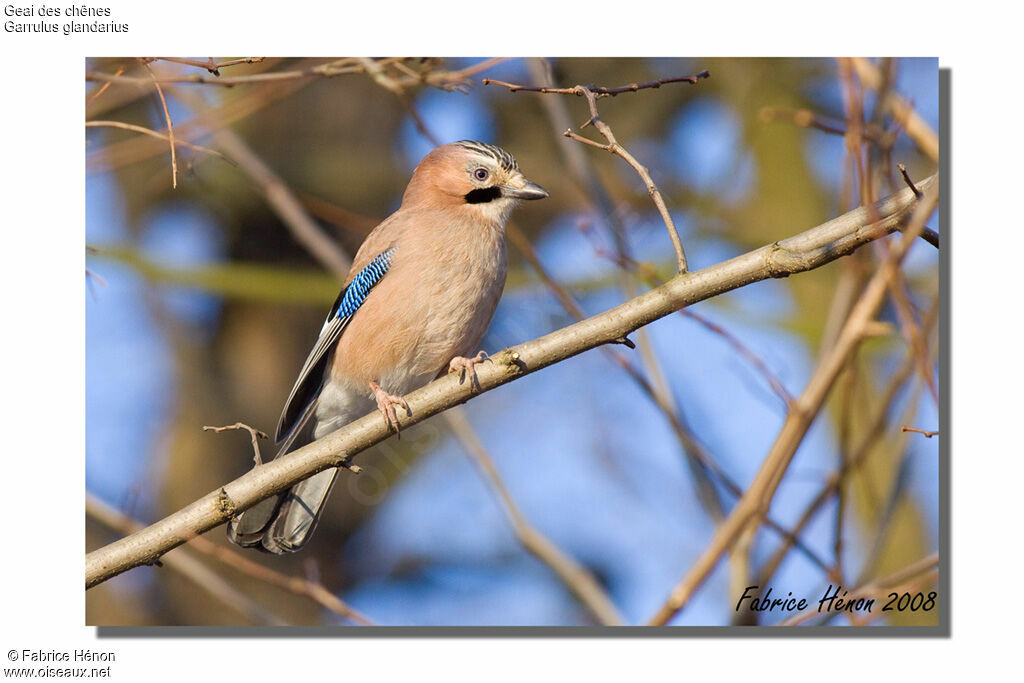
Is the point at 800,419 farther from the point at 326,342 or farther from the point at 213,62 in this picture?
the point at 213,62

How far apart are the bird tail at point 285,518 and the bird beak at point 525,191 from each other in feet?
4.27

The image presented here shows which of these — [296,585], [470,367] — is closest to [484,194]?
[470,367]

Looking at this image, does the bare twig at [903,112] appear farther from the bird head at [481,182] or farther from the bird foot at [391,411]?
the bird foot at [391,411]

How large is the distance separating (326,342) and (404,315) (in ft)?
1.24

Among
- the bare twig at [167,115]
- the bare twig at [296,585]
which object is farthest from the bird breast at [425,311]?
the bare twig at [167,115]

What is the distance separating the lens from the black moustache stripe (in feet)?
14.4

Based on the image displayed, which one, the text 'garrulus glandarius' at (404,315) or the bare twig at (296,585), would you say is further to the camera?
the bare twig at (296,585)

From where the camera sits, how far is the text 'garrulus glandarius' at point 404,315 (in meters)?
4.06

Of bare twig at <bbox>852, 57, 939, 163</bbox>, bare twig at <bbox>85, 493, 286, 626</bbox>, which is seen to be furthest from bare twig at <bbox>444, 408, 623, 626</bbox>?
bare twig at <bbox>852, 57, 939, 163</bbox>

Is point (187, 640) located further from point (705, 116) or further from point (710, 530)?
point (705, 116)

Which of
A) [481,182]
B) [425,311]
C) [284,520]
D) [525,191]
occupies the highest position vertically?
[481,182]

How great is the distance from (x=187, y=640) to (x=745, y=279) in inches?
105

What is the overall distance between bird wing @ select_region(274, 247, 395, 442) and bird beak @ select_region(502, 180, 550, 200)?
53cm

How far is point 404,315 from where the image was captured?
161 inches
